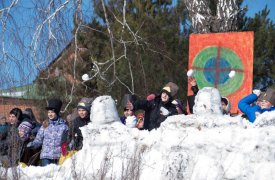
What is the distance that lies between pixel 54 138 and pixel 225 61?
2.70 metres

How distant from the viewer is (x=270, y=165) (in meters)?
3.14

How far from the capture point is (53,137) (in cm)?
571

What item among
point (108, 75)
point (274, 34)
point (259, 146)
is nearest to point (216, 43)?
point (108, 75)

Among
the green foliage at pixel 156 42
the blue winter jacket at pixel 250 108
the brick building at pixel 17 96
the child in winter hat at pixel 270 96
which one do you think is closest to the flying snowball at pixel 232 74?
the green foliage at pixel 156 42

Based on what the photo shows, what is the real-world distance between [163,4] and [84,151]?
26.5 ft

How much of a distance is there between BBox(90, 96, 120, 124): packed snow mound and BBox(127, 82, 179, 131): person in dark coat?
1.65 metres

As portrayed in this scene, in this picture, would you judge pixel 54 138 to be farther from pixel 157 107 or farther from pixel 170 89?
pixel 170 89

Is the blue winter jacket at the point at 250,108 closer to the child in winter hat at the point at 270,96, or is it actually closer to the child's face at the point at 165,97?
the child in winter hat at the point at 270,96

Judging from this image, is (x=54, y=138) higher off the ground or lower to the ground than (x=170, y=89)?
lower

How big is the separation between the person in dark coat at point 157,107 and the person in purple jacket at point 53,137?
70cm

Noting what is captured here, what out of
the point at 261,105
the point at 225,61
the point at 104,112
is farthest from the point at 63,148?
the point at 225,61

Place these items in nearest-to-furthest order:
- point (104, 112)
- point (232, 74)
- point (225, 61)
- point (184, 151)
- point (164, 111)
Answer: point (184, 151), point (104, 112), point (164, 111), point (232, 74), point (225, 61)

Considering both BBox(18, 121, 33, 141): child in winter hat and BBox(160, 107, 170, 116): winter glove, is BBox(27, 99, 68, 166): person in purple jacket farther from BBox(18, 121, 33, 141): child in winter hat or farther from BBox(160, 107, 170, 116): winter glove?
BBox(160, 107, 170, 116): winter glove

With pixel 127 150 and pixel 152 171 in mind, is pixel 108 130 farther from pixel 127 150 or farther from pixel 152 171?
pixel 152 171
